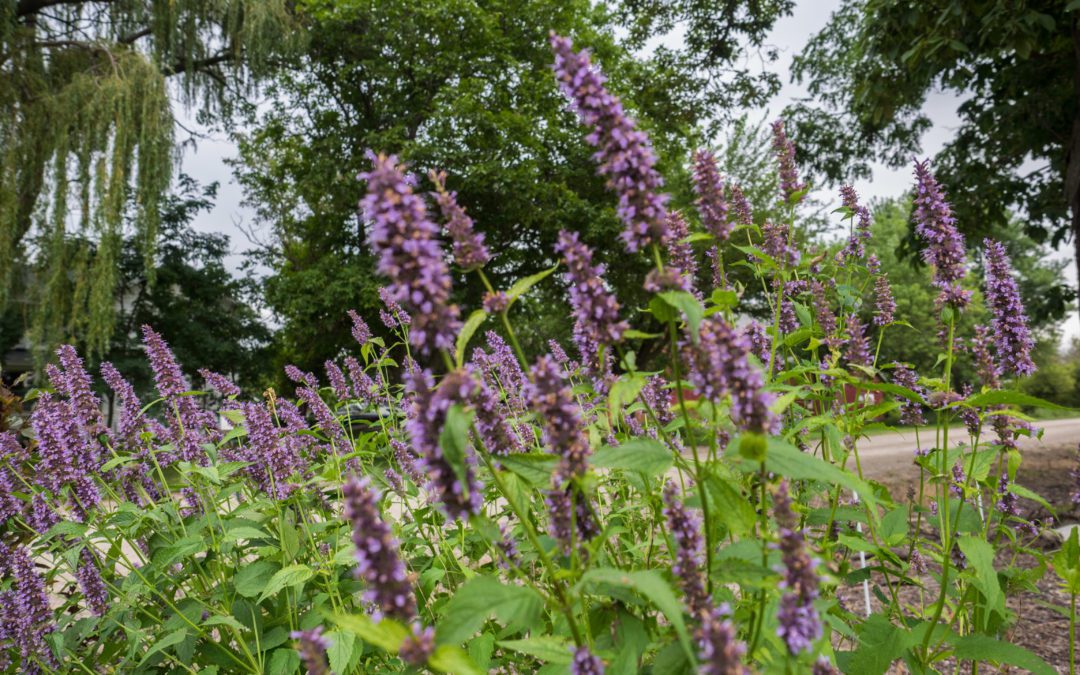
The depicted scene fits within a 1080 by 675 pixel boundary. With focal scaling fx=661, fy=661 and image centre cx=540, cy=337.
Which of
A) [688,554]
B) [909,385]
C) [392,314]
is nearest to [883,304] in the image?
[909,385]

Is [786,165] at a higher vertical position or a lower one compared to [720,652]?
higher

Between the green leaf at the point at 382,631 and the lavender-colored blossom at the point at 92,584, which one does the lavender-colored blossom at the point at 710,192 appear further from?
the lavender-colored blossom at the point at 92,584

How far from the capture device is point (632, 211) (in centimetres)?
143

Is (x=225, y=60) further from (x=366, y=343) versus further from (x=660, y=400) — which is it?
(x=660, y=400)

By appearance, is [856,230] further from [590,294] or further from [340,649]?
[340,649]

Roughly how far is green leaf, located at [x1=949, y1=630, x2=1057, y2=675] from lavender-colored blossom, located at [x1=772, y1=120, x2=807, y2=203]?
4.70 feet

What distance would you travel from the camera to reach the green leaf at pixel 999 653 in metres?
1.80

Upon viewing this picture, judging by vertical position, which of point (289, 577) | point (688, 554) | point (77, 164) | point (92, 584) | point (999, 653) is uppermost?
point (77, 164)

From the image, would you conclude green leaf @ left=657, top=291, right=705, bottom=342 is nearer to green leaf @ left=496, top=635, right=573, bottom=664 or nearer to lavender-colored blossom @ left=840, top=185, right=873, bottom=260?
green leaf @ left=496, top=635, right=573, bottom=664

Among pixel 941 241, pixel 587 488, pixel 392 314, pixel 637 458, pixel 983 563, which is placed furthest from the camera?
pixel 392 314

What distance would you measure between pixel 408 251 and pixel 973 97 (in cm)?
1356

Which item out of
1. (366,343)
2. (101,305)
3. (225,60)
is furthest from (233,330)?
(366,343)

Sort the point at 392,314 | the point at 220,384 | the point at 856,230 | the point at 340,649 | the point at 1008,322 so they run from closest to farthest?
the point at 340,649, the point at 1008,322, the point at 856,230, the point at 220,384, the point at 392,314

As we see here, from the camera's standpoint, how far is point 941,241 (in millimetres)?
2174
